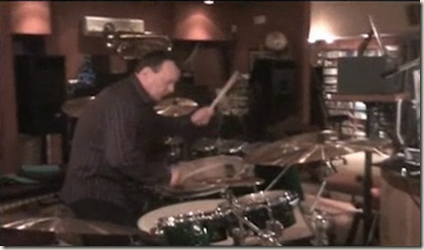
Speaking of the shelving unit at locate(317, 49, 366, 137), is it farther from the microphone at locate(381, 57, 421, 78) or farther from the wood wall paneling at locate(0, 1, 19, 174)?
the wood wall paneling at locate(0, 1, 19, 174)

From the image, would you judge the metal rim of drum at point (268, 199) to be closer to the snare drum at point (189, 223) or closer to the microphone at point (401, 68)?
the snare drum at point (189, 223)

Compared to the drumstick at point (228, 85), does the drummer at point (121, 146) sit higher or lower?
lower

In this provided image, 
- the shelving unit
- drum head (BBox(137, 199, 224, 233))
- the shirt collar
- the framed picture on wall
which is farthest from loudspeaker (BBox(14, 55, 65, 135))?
the shelving unit

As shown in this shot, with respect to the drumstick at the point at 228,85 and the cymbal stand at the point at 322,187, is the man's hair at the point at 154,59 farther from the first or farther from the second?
the cymbal stand at the point at 322,187

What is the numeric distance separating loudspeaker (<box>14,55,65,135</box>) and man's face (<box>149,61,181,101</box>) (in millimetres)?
170

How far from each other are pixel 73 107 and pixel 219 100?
0.28 m

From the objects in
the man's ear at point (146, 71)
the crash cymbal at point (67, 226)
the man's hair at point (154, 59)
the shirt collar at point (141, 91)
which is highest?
the man's hair at point (154, 59)

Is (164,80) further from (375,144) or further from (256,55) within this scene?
(375,144)

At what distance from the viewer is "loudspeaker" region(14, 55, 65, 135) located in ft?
3.42

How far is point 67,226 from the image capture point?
1007mm

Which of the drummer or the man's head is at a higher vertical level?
the man's head

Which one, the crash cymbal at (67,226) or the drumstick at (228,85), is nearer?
the crash cymbal at (67,226)

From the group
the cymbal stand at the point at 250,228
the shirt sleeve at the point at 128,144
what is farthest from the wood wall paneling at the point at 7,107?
the cymbal stand at the point at 250,228

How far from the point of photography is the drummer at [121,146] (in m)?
1.09
